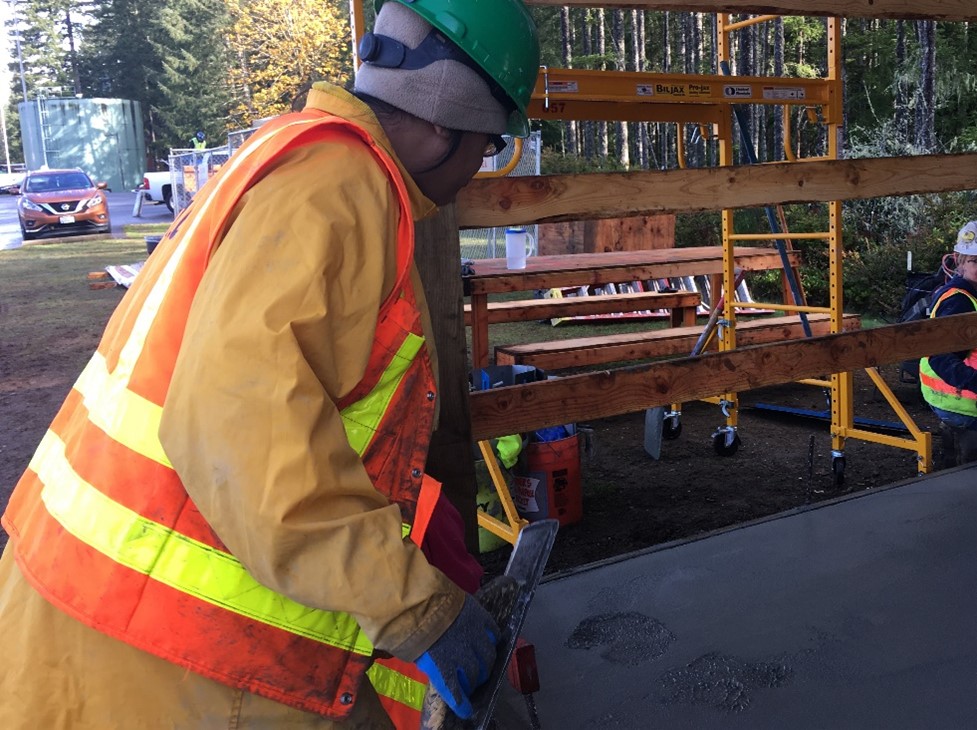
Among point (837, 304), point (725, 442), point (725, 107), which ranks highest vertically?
point (725, 107)

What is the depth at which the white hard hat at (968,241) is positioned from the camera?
4.54m

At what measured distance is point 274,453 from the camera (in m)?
1.17

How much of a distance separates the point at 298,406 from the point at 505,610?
1.94 ft

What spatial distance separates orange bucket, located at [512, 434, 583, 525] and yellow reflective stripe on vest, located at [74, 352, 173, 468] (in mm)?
3261

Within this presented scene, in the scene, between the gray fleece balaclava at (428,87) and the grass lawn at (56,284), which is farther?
the grass lawn at (56,284)

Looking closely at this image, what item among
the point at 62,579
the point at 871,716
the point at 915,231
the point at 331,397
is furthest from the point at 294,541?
the point at 915,231

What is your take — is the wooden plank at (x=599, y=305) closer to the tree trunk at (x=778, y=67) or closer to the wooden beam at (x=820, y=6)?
the wooden beam at (x=820, y=6)

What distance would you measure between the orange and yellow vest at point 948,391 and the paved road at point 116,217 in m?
23.0

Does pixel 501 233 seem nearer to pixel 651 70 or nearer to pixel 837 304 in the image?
pixel 837 304

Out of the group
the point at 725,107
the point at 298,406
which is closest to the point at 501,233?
the point at 725,107

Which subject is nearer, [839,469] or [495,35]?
[495,35]

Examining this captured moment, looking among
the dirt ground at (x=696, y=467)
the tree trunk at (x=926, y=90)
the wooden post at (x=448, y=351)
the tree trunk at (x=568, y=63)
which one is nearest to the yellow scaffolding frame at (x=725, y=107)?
the dirt ground at (x=696, y=467)

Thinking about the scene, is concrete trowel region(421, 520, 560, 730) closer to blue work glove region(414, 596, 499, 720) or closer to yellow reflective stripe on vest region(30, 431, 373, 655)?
blue work glove region(414, 596, 499, 720)

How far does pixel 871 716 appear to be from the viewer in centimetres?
246
